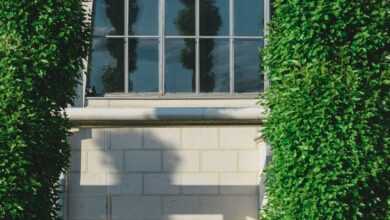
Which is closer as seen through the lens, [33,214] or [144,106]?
[33,214]

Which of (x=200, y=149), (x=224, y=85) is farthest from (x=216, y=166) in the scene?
(x=224, y=85)

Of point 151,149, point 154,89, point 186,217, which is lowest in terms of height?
point 186,217

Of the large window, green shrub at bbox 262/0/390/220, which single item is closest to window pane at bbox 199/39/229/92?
the large window

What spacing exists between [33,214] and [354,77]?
12.8ft

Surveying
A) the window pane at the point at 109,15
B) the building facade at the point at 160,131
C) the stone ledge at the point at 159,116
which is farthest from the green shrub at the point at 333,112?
the window pane at the point at 109,15

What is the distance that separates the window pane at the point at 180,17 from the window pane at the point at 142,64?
1.17ft

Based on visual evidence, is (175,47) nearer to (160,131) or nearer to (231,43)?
(231,43)

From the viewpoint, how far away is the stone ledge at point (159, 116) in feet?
45.0

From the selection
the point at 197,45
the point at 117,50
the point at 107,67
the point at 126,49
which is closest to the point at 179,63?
the point at 197,45

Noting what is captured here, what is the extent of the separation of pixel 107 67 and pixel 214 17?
1848 millimetres

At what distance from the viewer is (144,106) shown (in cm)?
1422

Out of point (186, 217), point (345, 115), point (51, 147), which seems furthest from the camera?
point (186, 217)

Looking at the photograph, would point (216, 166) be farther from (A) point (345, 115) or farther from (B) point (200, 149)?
(A) point (345, 115)

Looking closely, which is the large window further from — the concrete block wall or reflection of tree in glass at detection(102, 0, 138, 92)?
the concrete block wall
